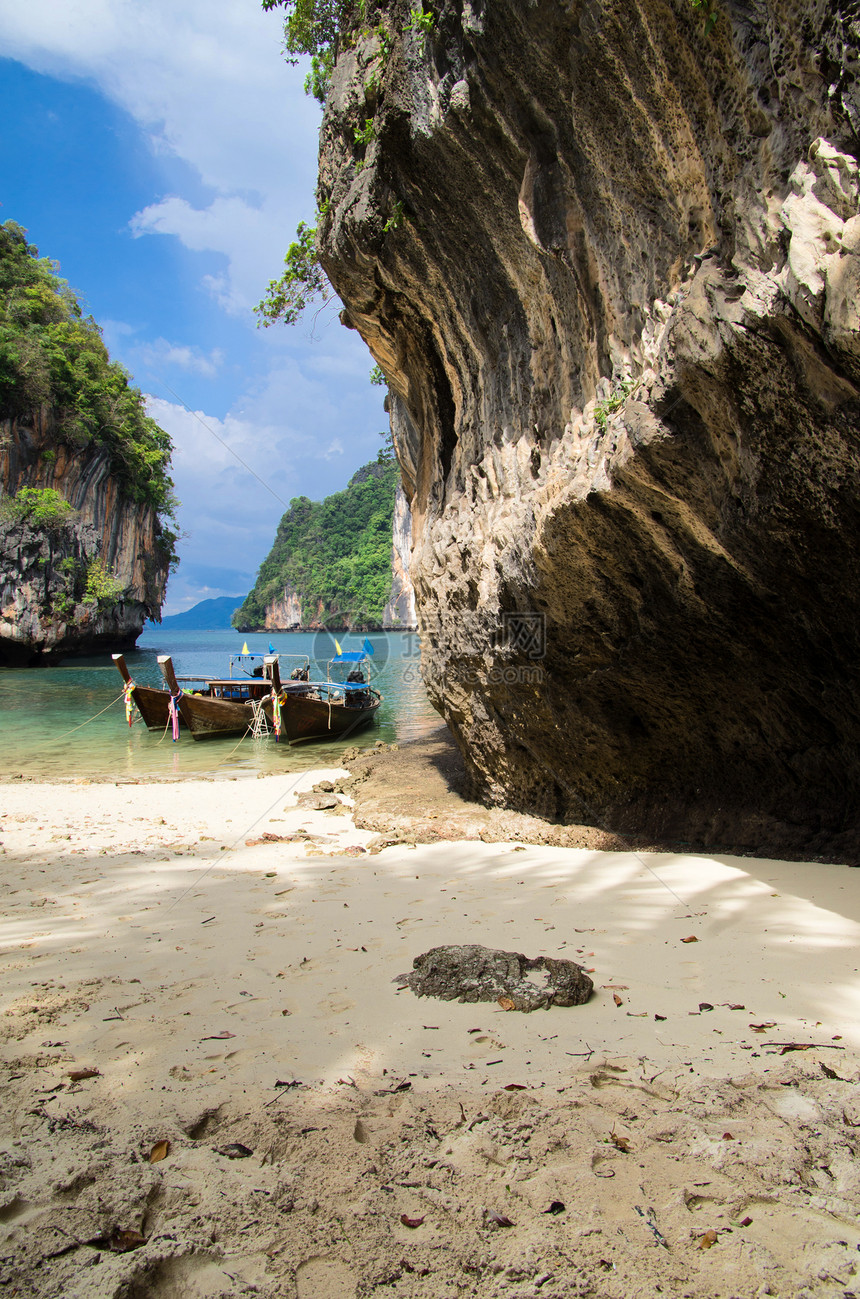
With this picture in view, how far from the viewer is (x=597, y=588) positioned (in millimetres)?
5348

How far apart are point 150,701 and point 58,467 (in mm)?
24636

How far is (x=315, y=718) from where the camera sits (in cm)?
1481

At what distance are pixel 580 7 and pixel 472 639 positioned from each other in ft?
16.4

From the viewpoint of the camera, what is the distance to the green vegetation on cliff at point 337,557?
8262 centimetres

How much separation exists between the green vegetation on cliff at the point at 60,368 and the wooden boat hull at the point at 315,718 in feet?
87.2

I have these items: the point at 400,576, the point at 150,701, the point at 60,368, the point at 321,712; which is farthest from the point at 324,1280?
the point at 400,576

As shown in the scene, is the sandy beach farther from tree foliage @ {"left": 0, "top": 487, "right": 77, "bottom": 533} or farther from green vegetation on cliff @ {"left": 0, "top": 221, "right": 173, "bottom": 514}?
green vegetation on cliff @ {"left": 0, "top": 221, "right": 173, "bottom": 514}

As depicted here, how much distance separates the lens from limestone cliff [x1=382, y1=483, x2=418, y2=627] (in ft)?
216

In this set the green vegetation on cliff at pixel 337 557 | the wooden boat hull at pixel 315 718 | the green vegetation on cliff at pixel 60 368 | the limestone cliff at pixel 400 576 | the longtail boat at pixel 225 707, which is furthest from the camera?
the green vegetation on cliff at pixel 337 557

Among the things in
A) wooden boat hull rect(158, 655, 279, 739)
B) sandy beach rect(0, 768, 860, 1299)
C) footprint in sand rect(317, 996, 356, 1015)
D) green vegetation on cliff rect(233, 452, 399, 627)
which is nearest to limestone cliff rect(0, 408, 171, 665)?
wooden boat hull rect(158, 655, 279, 739)

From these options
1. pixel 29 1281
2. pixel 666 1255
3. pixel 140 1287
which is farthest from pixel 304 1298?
pixel 666 1255

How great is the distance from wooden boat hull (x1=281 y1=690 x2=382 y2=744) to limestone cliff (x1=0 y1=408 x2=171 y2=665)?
77.6 feet

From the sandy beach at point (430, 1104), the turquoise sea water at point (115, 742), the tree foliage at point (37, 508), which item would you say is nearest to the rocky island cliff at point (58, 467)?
the tree foliage at point (37, 508)

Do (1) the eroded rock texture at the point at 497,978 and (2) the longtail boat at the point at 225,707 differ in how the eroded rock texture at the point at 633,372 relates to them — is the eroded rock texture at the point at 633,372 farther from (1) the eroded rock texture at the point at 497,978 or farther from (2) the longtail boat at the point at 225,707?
(2) the longtail boat at the point at 225,707
